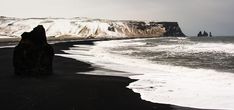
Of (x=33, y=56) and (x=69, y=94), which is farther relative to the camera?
(x=33, y=56)

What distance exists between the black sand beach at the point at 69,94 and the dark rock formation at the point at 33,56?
2.50 feet

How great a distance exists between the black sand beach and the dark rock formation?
76 cm

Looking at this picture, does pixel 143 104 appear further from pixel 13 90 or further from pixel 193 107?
pixel 13 90

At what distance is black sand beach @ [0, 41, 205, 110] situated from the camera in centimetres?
1487

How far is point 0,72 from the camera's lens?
24594 millimetres

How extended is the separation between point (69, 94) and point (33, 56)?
703 cm

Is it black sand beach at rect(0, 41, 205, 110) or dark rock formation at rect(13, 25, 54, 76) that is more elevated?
dark rock formation at rect(13, 25, 54, 76)

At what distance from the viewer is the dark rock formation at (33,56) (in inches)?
911

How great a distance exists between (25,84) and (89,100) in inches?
195

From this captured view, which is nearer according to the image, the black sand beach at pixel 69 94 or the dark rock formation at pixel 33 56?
the black sand beach at pixel 69 94

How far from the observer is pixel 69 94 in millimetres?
17266

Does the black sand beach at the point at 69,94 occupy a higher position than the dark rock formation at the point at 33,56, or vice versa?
the dark rock formation at the point at 33,56

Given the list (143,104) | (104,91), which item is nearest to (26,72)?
(104,91)

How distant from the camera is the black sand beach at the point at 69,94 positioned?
14867 mm
